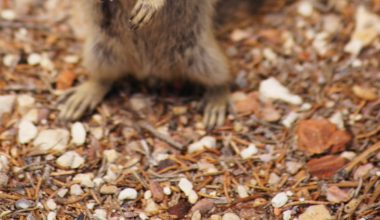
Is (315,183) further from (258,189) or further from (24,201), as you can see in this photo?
(24,201)

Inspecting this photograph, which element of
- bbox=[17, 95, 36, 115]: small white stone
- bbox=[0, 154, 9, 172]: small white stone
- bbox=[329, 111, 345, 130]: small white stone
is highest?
bbox=[17, 95, 36, 115]: small white stone

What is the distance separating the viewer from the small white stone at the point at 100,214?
3510 millimetres

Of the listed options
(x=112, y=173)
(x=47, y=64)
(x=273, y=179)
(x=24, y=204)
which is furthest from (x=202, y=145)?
(x=47, y=64)

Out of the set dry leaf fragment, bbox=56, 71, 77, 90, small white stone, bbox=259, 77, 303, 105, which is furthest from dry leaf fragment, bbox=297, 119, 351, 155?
dry leaf fragment, bbox=56, 71, 77, 90

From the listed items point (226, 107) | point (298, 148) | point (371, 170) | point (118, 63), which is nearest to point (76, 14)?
point (118, 63)

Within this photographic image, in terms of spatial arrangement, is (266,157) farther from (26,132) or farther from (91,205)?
(26,132)

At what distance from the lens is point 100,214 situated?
11.6ft

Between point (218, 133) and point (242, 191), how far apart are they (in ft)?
1.84

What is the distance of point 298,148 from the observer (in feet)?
12.9

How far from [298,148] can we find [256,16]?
135 centimetres

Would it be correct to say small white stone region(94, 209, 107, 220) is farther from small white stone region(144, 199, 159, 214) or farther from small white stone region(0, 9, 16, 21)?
small white stone region(0, 9, 16, 21)

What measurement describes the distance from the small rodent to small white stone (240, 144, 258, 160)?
12.2 inches

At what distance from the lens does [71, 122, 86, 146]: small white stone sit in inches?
155

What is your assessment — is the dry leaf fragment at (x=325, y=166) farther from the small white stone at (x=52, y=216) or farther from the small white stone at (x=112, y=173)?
the small white stone at (x=52, y=216)
